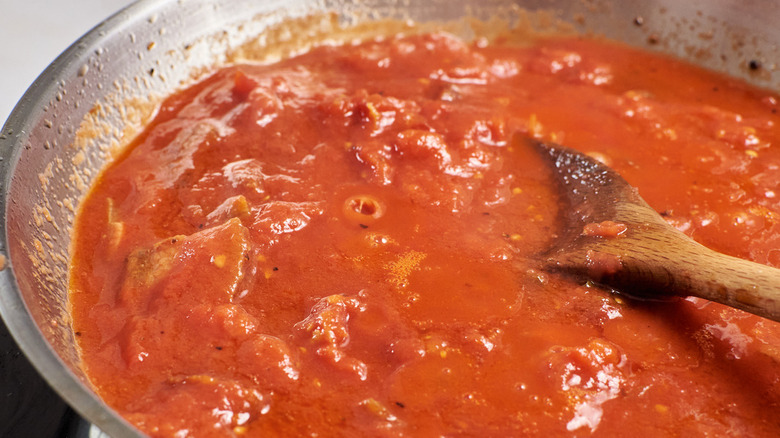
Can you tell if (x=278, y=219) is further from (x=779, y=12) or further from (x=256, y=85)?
(x=779, y=12)

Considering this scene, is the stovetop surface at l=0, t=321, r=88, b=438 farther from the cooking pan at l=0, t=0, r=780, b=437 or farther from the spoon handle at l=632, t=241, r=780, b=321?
the spoon handle at l=632, t=241, r=780, b=321

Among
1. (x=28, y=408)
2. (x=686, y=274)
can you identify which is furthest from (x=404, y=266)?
(x=28, y=408)

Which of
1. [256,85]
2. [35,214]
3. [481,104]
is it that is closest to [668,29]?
[481,104]

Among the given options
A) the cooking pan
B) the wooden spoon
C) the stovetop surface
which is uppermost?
the cooking pan

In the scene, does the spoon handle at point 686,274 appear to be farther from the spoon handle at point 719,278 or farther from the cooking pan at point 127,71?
the cooking pan at point 127,71

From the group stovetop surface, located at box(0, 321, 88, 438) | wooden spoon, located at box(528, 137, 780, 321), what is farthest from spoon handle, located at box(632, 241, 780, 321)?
stovetop surface, located at box(0, 321, 88, 438)

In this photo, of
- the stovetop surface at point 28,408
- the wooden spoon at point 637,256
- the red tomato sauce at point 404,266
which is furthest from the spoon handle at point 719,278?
the stovetop surface at point 28,408

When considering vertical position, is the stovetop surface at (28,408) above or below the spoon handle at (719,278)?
below

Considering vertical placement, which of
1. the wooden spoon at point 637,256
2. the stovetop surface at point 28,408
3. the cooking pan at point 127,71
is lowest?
the stovetop surface at point 28,408
